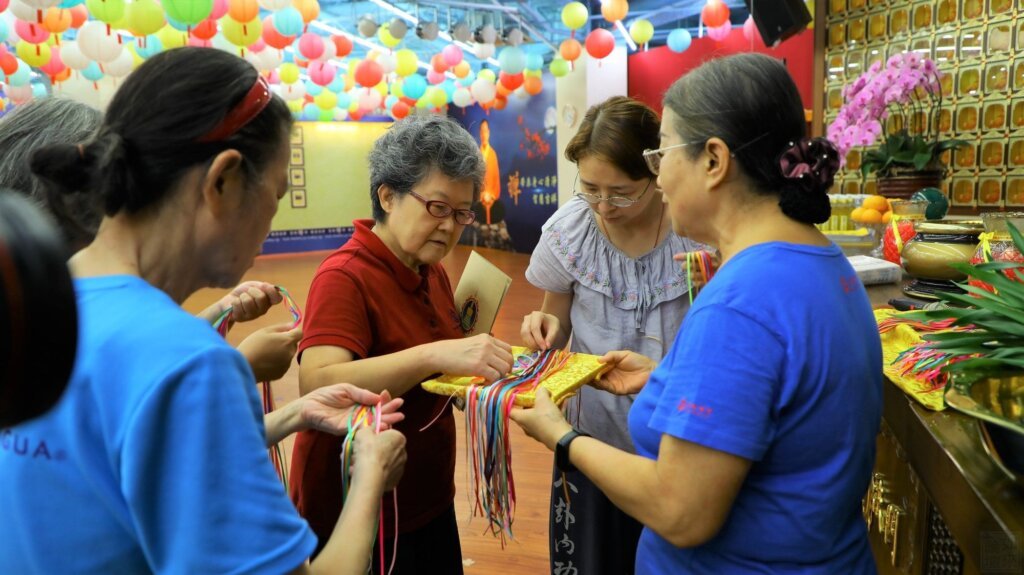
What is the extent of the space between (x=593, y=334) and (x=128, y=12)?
16.9 feet

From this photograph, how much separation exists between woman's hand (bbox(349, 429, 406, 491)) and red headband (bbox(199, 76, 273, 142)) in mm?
529

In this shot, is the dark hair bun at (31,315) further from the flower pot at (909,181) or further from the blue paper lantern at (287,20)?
the blue paper lantern at (287,20)

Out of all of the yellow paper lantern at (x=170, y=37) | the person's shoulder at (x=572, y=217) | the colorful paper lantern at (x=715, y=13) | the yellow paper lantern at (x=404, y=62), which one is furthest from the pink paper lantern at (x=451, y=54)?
the person's shoulder at (x=572, y=217)

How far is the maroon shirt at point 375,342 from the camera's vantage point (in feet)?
5.57

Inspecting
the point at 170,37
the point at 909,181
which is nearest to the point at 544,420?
the point at 909,181

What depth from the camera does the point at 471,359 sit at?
170 cm

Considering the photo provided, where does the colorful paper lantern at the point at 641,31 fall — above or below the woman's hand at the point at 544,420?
above

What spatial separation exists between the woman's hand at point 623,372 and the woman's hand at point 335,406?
0.66m

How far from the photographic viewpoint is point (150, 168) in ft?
2.89

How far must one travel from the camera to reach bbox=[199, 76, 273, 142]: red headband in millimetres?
906

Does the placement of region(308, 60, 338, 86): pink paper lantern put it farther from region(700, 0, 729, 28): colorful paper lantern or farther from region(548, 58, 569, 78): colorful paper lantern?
region(700, 0, 729, 28): colorful paper lantern

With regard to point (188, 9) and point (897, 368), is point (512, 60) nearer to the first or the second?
point (188, 9)

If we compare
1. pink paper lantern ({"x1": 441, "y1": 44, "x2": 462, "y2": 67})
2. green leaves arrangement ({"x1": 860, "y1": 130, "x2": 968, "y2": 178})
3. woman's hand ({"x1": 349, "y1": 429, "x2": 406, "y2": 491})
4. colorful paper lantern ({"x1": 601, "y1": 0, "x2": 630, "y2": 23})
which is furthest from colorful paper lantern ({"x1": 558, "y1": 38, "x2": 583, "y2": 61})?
woman's hand ({"x1": 349, "y1": 429, "x2": 406, "y2": 491})

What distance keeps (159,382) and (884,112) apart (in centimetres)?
447
